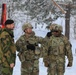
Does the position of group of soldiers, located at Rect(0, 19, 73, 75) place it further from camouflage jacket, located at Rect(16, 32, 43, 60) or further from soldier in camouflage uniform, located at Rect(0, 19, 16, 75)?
soldier in camouflage uniform, located at Rect(0, 19, 16, 75)

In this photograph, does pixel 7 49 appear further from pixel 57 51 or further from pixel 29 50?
pixel 57 51

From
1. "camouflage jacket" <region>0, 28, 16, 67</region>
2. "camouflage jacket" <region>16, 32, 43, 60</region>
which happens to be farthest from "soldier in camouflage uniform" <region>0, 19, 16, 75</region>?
"camouflage jacket" <region>16, 32, 43, 60</region>

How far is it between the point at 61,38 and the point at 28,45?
2.39 feet

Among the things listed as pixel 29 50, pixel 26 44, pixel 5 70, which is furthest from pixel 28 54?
pixel 5 70

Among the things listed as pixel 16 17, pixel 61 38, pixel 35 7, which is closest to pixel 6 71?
pixel 61 38

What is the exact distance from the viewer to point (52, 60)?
6551mm

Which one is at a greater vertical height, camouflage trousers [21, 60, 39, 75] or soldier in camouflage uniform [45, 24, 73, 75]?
soldier in camouflage uniform [45, 24, 73, 75]

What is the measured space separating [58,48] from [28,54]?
67 cm

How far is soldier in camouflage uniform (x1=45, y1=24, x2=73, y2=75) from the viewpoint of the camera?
647 centimetres

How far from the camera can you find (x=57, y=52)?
21.2 ft

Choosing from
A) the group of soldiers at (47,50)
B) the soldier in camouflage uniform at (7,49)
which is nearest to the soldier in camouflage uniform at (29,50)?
the group of soldiers at (47,50)

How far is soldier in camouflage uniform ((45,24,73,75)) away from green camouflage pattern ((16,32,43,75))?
28cm

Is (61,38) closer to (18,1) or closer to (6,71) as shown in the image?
(6,71)

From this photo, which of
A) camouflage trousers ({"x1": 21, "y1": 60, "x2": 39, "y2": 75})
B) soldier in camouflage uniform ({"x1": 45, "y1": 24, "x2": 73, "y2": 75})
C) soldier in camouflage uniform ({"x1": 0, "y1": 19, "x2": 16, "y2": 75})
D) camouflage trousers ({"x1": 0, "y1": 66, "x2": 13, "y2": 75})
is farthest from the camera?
camouflage trousers ({"x1": 21, "y1": 60, "x2": 39, "y2": 75})
